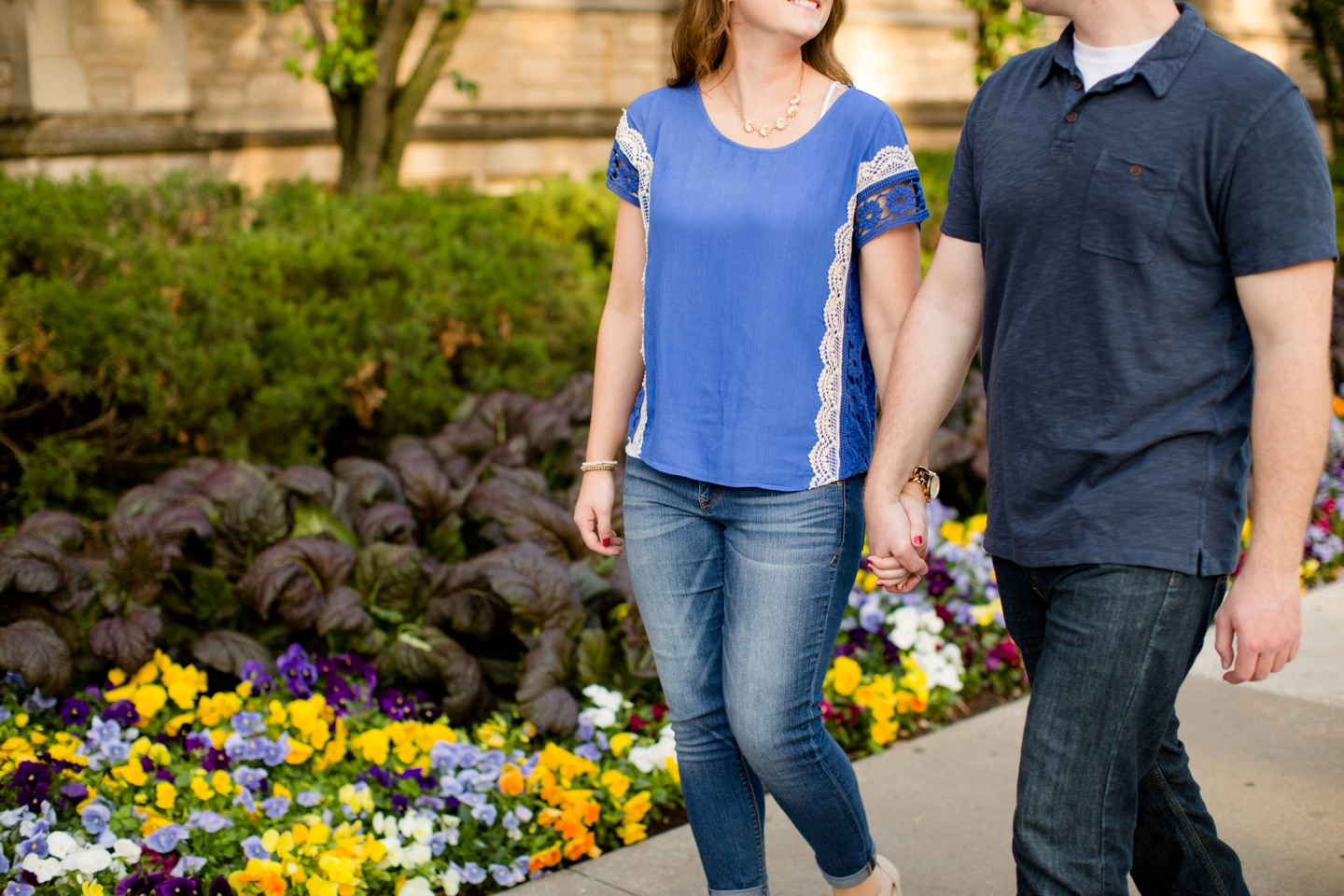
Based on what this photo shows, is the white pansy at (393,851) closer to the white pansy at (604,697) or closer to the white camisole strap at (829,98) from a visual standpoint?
the white pansy at (604,697)

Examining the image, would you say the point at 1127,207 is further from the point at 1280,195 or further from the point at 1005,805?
the point at 1005,805

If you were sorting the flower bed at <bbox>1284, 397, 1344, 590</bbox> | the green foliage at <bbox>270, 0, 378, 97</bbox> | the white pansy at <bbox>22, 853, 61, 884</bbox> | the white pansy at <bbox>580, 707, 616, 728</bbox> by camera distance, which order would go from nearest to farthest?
the white pansy at <bbox>22, 853, 61, 884</bbox> → the white pansy at <bbox>580, 707, 616, 728</bbox> → the flower bed at <bbox>1284, 397, 1344, 590</bbox> → the green foliage at <bbox>270, 0, 378, 97</bbox>

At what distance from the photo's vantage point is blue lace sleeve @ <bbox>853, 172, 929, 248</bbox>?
211cm

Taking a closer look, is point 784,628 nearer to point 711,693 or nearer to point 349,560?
point 711,693

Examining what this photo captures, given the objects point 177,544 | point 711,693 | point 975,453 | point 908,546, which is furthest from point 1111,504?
point 975,453

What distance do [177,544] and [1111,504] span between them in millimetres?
2813

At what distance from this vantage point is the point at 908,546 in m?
2.08

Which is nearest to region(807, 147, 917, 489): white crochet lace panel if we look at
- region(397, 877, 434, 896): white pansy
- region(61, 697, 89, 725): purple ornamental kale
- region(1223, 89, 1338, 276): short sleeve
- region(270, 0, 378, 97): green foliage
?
region(1223, 89, 1338, 276): short sleeve

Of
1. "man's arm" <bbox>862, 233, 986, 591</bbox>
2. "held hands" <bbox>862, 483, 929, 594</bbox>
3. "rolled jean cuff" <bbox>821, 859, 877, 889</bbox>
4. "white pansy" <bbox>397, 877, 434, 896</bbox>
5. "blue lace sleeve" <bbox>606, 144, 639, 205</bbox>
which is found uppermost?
"blue lace sleeve" <bbox>606, 144, 639, 205</bbox>

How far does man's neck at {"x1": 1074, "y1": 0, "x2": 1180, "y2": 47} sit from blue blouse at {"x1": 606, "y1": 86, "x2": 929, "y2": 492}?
0.41 m

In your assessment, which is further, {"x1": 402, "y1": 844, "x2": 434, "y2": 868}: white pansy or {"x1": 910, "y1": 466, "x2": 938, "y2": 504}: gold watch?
{"x1": 402, "y1": 844, "x2": 434, "y2": 868}: white pansy

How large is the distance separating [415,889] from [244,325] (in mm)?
2677

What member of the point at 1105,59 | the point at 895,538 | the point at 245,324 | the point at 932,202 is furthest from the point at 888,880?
the point at 932,202

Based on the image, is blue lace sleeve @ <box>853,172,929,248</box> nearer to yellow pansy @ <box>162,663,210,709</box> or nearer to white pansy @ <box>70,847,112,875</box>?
white pansy @ <box>70,847,112,875</box>
